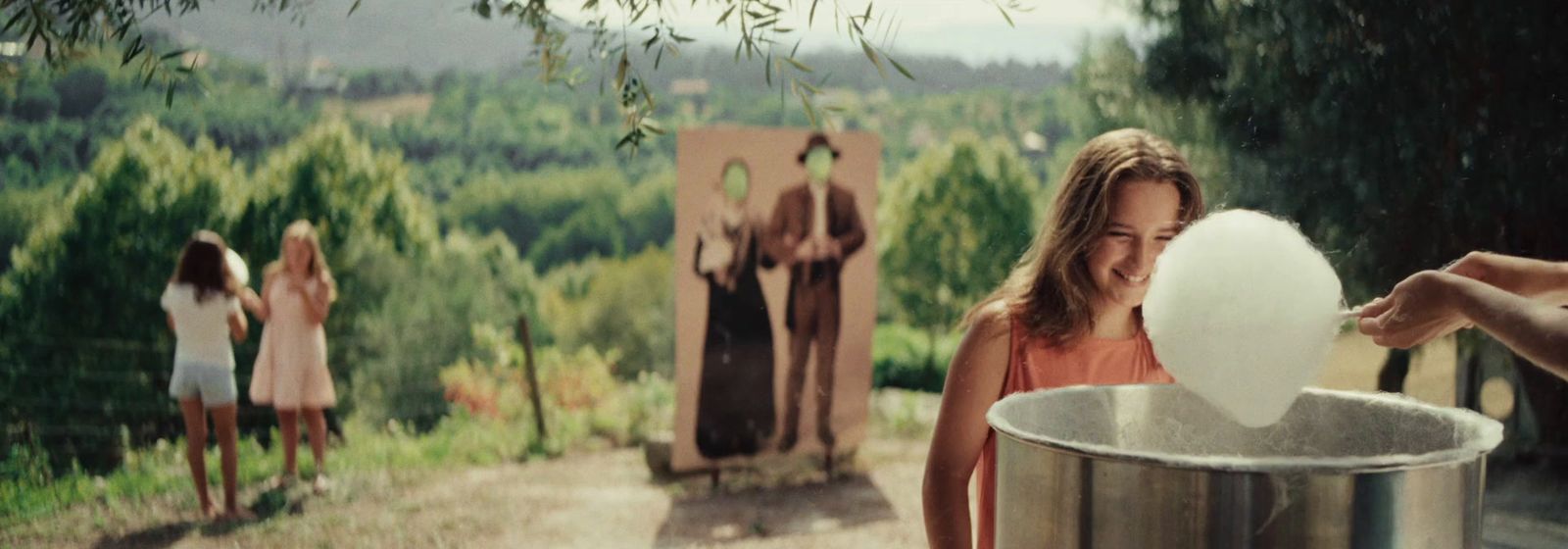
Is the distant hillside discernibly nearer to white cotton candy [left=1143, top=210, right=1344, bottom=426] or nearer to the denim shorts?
the denim shorts

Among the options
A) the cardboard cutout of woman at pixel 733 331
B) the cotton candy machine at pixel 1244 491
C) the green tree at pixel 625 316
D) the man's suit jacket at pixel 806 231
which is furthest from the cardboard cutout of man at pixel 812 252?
the cotton candy machine at pixel 1244 491

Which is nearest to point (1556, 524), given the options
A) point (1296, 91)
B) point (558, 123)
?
point (1296, 91)

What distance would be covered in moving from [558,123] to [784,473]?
484 centimetres

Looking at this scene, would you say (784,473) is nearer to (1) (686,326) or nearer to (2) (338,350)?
(1) (686,326)

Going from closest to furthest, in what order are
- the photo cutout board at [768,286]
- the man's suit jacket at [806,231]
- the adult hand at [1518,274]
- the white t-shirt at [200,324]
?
the adult hand at [1518,274]
the white t-shirt at [200,324]
the photo cutout board at [768,286]
the man's suit jacket at [806,231]

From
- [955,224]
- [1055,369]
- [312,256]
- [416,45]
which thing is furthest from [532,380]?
[1055,369]

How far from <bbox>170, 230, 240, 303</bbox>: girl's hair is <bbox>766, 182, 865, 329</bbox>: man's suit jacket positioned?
2.28 m

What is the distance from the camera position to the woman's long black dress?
5.61 m

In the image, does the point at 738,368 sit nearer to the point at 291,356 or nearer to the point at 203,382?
the point at 291,356

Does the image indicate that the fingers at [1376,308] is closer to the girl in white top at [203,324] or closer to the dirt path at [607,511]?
the dirt path at [607,511]

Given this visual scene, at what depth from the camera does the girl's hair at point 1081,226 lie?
1.69 metres

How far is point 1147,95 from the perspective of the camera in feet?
19.1

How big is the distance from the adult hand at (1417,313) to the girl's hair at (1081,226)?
34cm

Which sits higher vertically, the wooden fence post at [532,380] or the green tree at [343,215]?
the green tree at [343,215]
